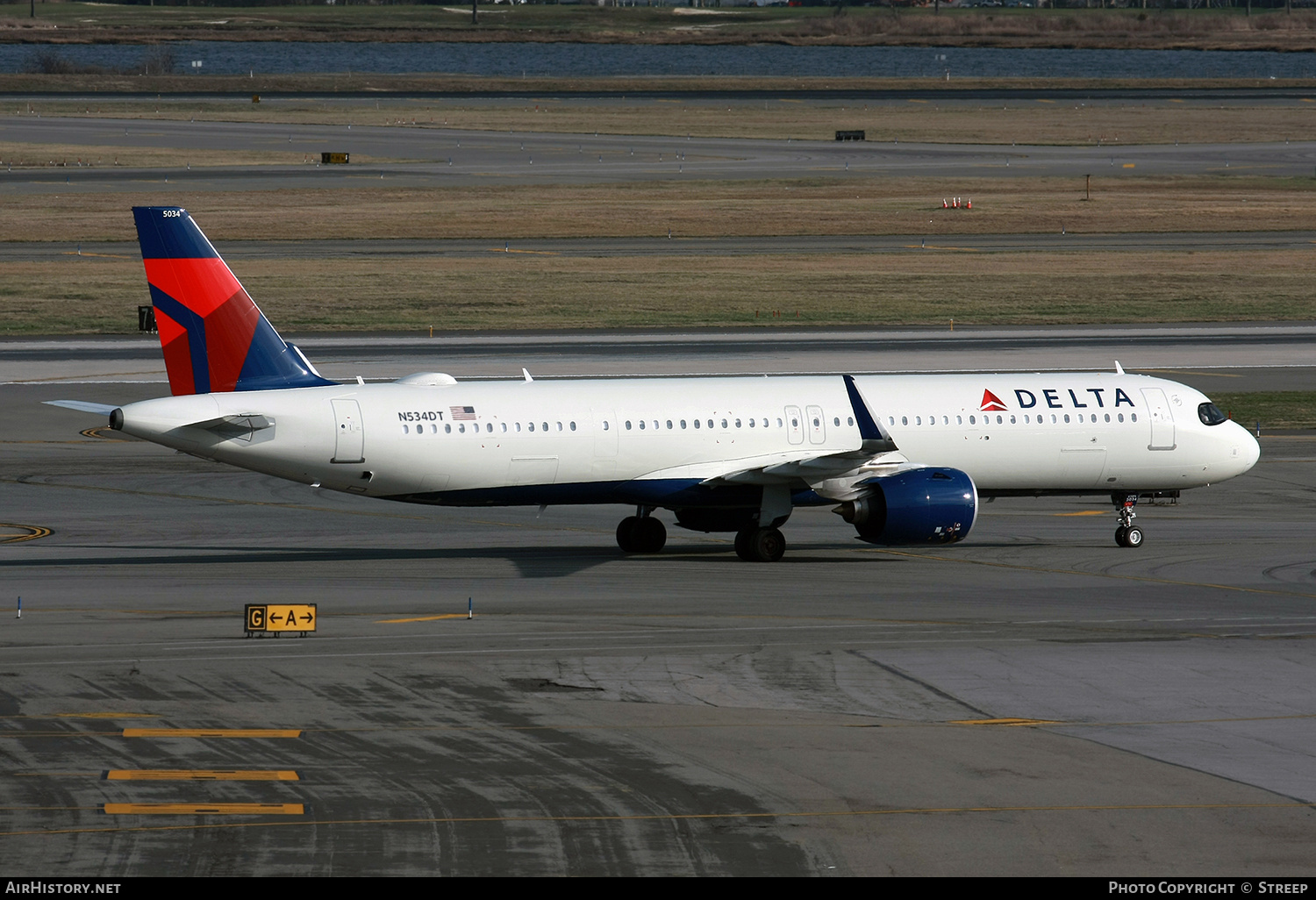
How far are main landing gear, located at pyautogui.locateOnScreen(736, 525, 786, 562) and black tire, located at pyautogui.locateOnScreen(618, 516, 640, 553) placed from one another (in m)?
2.47

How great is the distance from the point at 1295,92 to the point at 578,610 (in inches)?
7164

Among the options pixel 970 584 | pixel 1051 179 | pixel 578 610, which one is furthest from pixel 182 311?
pixel 1051 179

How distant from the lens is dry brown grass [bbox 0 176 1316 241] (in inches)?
4178

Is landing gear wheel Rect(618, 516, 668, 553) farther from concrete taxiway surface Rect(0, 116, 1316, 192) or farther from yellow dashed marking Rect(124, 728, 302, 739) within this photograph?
concrete taxiway surface Rect(0, 116, 1316, 192)

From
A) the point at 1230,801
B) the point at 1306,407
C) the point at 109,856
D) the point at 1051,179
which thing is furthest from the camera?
the point at 1051,179

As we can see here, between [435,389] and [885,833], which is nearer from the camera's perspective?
[885,833]

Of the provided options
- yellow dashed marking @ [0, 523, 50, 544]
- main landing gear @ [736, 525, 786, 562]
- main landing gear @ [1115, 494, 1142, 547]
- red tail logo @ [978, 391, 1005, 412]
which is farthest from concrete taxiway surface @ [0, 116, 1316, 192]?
main landing gear @ [1115, 494, 1142, 547]

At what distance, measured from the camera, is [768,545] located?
39.4 meters

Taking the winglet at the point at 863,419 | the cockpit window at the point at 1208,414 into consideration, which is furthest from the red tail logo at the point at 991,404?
the cockpit window at the point at 1208,414

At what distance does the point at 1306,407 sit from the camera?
200 ft

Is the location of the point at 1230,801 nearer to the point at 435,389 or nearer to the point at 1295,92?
the point at 435,389

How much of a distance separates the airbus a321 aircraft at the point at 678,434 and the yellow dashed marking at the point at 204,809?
612 inches

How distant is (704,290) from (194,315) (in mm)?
52383

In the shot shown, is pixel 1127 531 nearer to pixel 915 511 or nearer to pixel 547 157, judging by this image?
pixel 915 511
